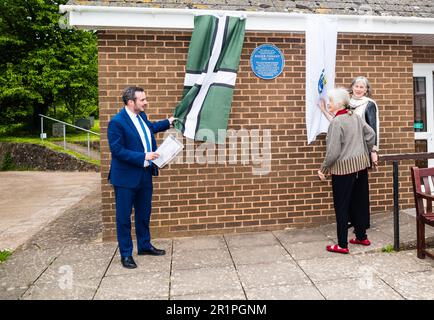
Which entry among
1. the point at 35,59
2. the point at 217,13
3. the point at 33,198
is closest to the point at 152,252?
the point at 217,13

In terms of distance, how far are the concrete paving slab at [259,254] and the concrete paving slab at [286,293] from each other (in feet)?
2.23

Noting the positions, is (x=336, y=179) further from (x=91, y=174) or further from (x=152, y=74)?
(x=91, y=174)

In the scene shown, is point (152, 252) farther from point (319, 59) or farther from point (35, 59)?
point (35, 59)

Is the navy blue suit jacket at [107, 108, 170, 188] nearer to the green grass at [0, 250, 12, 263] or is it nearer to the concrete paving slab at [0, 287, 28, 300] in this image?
the concrete paving slab at [0, 287, 28, 300]

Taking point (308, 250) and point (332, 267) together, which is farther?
point (308, 250)

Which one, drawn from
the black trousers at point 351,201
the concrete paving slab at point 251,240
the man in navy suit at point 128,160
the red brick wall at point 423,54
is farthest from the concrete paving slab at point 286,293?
the red brick wall at point 423,54

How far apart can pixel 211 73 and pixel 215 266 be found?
7.73 feet

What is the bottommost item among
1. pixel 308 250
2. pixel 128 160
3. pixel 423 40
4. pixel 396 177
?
pixel 308 250

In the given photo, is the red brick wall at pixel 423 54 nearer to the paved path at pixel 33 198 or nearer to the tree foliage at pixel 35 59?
the paved path at pixel 33 198

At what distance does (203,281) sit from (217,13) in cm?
324

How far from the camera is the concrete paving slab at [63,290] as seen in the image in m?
3.34

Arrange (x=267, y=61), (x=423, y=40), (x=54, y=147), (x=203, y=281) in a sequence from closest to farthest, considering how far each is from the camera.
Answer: (x=203, y=281) → (x=267, y=61) → (x=423, y=40) → (x=54, y=147)

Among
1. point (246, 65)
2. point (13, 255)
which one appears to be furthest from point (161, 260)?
point (246, 65)

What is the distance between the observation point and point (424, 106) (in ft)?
21.1
